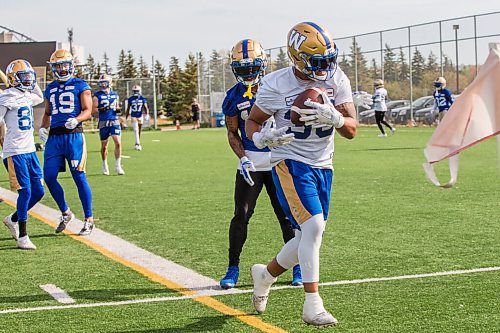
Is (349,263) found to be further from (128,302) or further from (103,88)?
(103,88)

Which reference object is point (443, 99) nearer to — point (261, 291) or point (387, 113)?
point (387, 113)

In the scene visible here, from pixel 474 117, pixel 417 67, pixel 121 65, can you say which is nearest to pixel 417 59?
pixel 417 67

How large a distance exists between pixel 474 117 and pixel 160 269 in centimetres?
422

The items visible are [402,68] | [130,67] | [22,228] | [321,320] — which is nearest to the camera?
[321,320]

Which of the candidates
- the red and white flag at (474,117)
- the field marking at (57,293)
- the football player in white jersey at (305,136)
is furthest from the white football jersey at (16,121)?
the red and white flag at (474,117)

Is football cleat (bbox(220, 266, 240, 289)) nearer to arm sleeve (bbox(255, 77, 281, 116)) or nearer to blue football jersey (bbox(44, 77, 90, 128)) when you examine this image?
arm sleeve (bbox(255, 77, 281, 116))

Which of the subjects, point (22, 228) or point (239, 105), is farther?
point (22, 228)

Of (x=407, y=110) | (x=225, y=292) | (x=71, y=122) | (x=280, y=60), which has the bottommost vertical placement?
(x=225, y=292)

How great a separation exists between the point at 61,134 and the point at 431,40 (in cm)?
3481

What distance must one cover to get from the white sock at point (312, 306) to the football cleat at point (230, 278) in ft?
4.78

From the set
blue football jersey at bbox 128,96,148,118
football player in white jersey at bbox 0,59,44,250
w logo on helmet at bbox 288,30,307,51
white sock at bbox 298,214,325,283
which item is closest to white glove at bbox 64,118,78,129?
football player in white jersey at bbox 0,59,44,250

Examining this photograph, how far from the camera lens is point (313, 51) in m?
5.66

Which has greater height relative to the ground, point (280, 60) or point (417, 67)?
point (280, 60)

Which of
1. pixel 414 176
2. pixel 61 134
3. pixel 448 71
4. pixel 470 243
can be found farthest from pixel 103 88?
pixel 448 71
